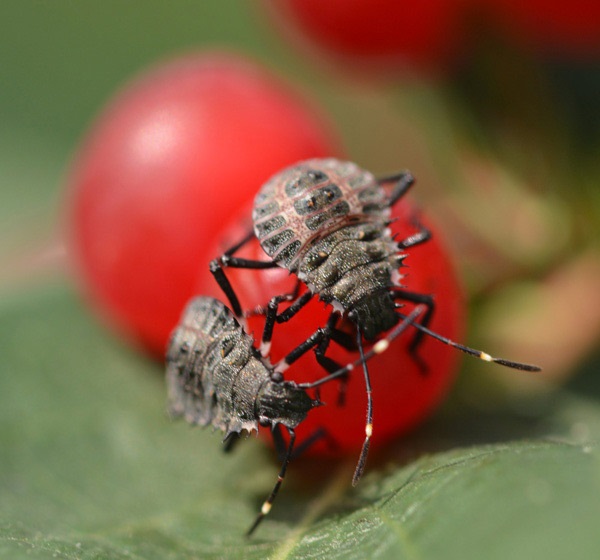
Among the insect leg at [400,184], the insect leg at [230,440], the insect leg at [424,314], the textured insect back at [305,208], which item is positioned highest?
the textured insect back at [305,208]

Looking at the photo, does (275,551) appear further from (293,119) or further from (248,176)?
(293,119)

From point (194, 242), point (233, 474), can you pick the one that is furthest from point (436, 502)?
point (194, 242)

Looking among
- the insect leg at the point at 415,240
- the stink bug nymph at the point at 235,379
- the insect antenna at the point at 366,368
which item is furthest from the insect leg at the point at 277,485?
the insect leg at the point at 415,240

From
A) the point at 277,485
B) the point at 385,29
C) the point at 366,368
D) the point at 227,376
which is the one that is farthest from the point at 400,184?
the point at 385,29

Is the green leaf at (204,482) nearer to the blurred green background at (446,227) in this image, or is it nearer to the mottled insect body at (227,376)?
the blurred green background at (446,227)

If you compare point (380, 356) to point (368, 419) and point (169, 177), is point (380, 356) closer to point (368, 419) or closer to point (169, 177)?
point (368, 419)

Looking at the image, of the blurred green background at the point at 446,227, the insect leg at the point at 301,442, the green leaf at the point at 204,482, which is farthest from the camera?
the blurred green background at the point at 446,227
